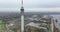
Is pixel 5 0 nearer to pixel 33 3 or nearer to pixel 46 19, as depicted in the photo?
pixel 33 3

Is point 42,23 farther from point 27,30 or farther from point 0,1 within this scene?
point 0,1

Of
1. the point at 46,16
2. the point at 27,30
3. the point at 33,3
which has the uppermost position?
the point at 33,3

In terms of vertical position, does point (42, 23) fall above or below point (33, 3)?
below

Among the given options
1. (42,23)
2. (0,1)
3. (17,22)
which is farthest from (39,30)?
(0,1)

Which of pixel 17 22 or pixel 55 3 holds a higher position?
pixel 55 3

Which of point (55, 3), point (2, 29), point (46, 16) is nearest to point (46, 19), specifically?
point (46, 16)

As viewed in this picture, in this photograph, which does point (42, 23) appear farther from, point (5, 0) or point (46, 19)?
point (5, 0)

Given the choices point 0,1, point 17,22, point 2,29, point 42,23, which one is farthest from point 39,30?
point 0,1

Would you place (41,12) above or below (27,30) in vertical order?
above
